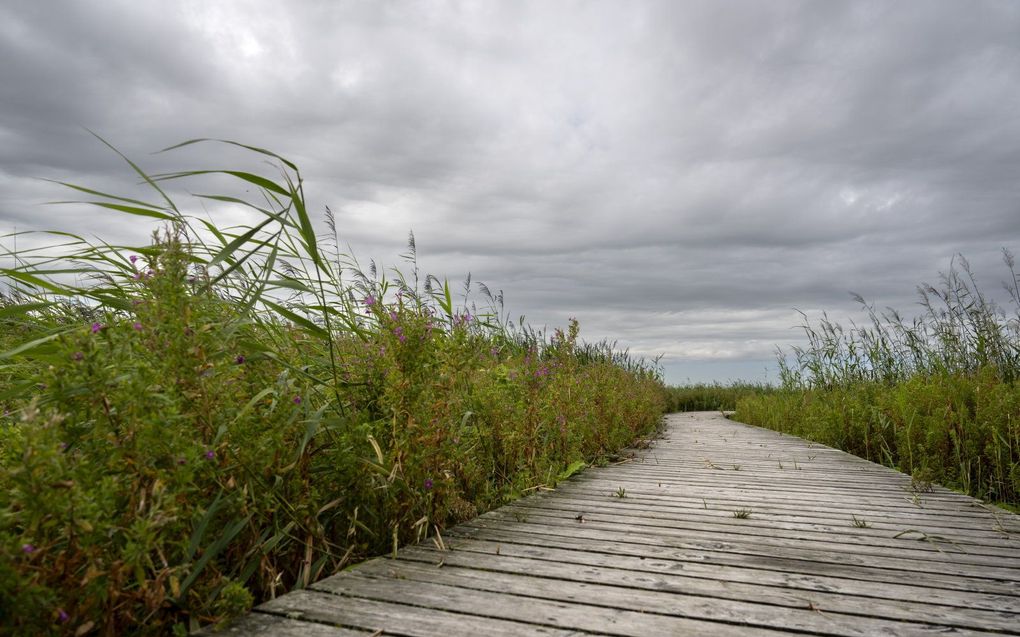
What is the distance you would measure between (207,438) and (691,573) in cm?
190

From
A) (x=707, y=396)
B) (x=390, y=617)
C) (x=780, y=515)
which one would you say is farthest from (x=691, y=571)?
(x=707, y=396)

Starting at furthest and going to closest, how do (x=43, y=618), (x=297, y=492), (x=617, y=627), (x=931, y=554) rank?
(x=931, y=554), (x=297, y=492), (x=617, y=627), (x=43, y=618)

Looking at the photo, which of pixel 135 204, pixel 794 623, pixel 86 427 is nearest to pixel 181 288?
pixel 86 427

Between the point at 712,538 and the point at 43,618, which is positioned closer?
the point at 43,618

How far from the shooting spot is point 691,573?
7.80ft

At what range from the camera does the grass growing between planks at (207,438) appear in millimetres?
1554

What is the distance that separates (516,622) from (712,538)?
1456mm

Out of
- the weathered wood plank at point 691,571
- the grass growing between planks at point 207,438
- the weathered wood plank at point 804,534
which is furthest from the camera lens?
the weathered wood plank at point 804,534

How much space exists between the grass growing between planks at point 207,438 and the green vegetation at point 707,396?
1497 cm

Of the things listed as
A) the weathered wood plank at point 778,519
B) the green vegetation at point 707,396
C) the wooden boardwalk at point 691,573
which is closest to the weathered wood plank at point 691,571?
the wooden boardwalk at point 691,573

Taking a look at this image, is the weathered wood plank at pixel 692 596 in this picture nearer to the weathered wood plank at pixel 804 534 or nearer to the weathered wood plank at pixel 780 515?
the weathered wood plank at pixel 804 534

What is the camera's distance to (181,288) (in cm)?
191

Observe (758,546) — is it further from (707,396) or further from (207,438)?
(707,396)

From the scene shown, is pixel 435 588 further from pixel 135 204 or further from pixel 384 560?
pixel 135 204
